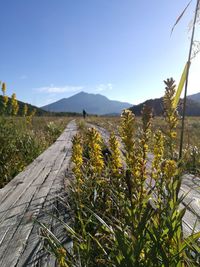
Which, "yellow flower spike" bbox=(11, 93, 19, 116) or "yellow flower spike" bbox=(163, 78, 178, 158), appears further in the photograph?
"yellow flower spike" bbox=(11, 93, 19, 116)

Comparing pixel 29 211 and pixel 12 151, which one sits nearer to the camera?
pixel 29 211

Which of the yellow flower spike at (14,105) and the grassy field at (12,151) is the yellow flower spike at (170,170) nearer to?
the grassy field at (12,151)

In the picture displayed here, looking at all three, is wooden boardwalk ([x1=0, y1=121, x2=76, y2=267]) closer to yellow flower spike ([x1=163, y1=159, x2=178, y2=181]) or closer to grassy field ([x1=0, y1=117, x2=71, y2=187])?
grassy field ([x1=0, y1=117, x2=71, y2=187])

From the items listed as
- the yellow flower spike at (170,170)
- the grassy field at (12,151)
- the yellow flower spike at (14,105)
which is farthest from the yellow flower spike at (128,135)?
the yellow flower spike at (14,105)

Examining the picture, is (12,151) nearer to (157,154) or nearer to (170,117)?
(157,154)

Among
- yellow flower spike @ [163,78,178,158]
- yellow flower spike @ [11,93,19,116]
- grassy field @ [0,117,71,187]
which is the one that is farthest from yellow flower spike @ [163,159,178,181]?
yellow flower spike @ [11,93,19,116]

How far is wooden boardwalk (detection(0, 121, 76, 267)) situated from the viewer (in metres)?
2.37

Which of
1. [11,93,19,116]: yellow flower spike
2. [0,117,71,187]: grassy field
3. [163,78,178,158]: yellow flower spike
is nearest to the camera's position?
[163,78,178,158]: yellow flower spike

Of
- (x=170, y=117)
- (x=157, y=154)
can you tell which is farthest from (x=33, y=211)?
(x=170, y=117)

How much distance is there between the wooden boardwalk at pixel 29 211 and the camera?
237cm

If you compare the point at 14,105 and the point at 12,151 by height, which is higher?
the point at 14,105

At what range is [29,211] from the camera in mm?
3318

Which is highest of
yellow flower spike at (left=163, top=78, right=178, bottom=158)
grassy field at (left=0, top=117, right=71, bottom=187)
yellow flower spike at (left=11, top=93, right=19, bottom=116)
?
yellow flower spike at (left=163, top=78, right=178, bottom=158)

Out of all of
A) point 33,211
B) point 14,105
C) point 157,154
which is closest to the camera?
point 157,154
